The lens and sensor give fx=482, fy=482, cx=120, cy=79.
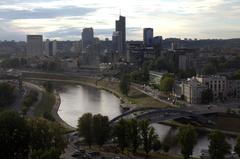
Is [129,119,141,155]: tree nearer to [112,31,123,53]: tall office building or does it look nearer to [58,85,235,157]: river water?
[58,85,235,157]: river water

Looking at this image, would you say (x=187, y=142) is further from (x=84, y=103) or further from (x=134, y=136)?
(x=84, y=103)

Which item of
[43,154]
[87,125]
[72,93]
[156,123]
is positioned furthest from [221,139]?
[72,93]

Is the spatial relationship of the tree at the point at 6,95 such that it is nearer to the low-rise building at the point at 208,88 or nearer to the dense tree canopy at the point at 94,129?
the dense tree canopy at the point at 94,129

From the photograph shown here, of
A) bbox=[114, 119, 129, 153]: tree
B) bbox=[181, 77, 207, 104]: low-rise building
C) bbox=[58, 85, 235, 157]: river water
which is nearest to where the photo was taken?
bbox=[114, 119, 129, 153]: tree

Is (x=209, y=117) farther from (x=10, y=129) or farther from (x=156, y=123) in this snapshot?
(x=10, y=129)

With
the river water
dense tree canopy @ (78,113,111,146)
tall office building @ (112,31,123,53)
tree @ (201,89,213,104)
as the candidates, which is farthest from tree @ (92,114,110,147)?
tall office building @ (112,31,123,53)

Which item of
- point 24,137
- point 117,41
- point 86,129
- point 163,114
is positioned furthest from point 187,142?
point 117,41
